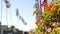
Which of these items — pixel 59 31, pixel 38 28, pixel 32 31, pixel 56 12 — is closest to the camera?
pixel 59 31

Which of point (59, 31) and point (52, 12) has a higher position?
point (52, 12)

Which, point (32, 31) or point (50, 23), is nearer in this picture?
point (50, 23)

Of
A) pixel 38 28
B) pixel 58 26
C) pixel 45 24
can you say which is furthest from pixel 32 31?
pixel 58 26

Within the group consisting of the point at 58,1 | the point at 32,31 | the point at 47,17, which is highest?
the point at 58,1

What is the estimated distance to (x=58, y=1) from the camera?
5160 millimetres

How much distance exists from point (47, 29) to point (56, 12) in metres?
0.40

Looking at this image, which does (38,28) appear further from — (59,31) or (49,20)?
(59,31)

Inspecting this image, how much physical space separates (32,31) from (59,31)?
71.4 inches

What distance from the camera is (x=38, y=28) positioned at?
5.81 metres

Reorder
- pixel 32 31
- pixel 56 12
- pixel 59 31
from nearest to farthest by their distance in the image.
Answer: pixel 59 31, pixel 56 12, pixel 32 31

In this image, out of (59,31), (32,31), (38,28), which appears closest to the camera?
(59,31)

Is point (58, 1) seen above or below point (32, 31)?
above

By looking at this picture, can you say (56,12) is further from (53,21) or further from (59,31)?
(59,31)

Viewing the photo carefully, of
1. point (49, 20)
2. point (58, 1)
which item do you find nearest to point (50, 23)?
point (49, 20)
